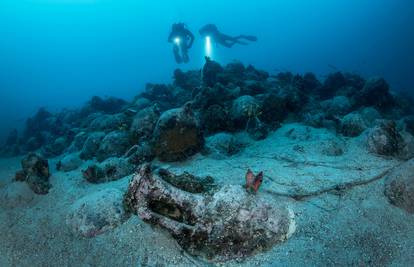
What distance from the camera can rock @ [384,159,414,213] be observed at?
449cm

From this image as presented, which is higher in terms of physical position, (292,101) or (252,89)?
(252,89)

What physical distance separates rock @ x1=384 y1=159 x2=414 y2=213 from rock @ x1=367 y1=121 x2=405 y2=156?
1604 millimetres

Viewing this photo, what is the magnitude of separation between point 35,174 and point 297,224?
5665 millimetres

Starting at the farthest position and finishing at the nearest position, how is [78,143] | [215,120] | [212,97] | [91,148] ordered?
1. [78,143]
2. [212,97]
3. [91,148]
4. [215,120]

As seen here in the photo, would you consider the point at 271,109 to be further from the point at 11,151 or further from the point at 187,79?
the point at 11,151

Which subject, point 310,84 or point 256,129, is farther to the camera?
point 310,84

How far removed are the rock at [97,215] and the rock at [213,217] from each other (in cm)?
80

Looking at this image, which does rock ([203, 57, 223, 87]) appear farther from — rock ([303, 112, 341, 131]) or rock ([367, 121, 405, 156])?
rock ([367, 121, 405, 156])

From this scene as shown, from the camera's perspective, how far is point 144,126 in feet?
26.7

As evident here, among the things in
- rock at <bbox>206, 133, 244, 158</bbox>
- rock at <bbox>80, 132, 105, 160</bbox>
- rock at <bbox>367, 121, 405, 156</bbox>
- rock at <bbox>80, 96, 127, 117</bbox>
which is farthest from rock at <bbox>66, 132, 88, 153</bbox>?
rock at <bbox>367, 121, 405, 156</bbox>

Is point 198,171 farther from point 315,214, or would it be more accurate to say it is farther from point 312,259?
point 312,259

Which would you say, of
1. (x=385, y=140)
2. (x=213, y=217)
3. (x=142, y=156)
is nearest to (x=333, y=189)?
(x=385, y=140)

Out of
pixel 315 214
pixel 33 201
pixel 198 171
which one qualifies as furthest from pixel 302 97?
pixel 33 201

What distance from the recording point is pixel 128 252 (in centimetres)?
426
